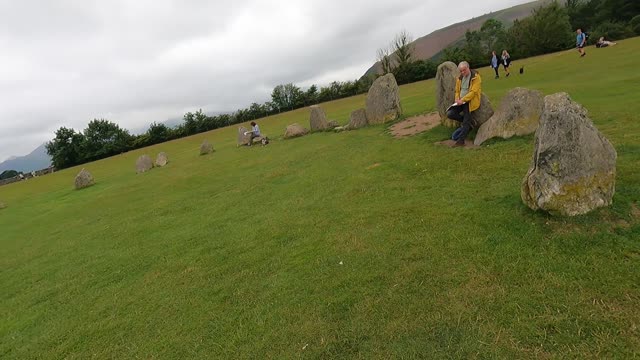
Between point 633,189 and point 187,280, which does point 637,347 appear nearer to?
point 633,189

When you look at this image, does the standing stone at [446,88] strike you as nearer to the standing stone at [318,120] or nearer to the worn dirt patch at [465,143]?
the worn dirt patch at [465,143]

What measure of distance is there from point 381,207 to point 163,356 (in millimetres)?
4760

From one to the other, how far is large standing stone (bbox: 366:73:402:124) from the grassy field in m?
6.54

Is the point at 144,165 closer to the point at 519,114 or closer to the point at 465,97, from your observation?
the point at 465,97

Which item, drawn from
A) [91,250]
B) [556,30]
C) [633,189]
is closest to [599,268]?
[633,189]

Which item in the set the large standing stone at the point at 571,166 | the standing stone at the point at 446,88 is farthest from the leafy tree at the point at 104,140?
the large standing stone at the point at 571,166

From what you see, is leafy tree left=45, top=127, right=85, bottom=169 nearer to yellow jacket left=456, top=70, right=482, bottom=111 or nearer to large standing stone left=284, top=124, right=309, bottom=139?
large standing stone left=284, top=124, right=309, bottom=139

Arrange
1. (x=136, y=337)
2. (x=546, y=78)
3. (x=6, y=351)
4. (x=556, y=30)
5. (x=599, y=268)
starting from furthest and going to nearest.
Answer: (x=556, y=30)
(x=546, y=78)
(x=6, y=351)
(x=136, y=337)
(x=599, y=268)

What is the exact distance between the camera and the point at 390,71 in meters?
57.7

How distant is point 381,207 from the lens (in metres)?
7.83

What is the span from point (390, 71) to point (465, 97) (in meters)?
49.8

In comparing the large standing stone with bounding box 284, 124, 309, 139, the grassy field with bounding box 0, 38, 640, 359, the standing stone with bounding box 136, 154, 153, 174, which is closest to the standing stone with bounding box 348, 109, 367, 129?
the large standing stone with bounding box 284, 124, 309, 139

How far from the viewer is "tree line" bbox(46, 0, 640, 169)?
49562 mm

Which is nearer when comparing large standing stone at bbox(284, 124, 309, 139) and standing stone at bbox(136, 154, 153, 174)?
large standing stone at bbox(284, 124, 309, 139)
